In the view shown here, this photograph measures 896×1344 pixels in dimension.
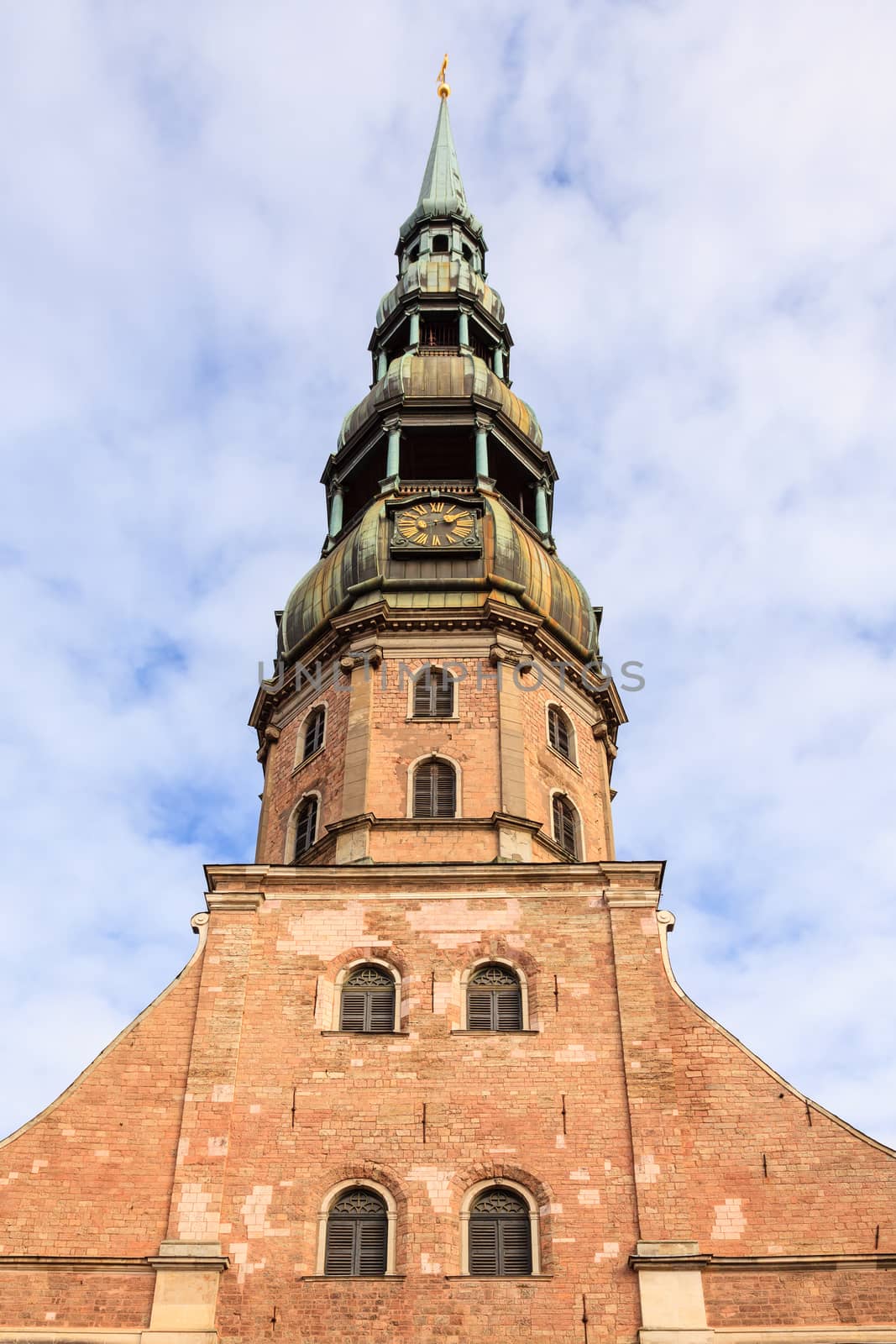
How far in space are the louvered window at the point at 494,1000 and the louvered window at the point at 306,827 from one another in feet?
16.0

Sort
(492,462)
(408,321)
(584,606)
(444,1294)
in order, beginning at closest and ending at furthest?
(444,1294)
(584,606)
(492,462)
(408,321)

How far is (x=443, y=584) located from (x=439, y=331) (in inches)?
460

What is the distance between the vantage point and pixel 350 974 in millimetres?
23922

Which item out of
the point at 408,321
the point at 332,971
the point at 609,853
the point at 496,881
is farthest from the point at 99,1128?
the point at 408,321

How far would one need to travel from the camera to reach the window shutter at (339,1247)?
2067 cm

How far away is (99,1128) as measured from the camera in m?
21.9

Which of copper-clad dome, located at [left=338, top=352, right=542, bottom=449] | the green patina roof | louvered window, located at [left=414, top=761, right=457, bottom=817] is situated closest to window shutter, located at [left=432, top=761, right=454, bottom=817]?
louvered window, located at [left=414, top=761, right=457, bottom=817]

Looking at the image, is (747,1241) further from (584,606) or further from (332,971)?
(584,606)

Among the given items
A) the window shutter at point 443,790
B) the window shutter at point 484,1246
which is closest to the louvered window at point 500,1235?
the window shutter at point 484,1246

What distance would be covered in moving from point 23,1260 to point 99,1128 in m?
2.03

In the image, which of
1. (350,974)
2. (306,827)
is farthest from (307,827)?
(350,974)

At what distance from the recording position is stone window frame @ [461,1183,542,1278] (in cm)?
2064

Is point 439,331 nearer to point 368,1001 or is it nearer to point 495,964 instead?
point 495,964

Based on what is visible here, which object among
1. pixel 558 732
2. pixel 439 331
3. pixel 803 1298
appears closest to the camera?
pixel 803 1298
